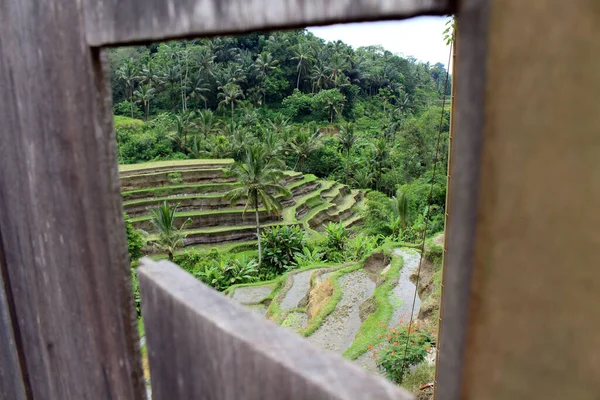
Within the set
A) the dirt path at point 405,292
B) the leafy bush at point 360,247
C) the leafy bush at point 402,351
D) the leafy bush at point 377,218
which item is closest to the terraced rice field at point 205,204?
the leafy bush at point 377,218

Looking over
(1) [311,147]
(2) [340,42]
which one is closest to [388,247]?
(1) [311,147]

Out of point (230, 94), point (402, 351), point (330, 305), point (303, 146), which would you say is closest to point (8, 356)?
point (402, 351)

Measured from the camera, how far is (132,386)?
46cm

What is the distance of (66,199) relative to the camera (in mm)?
462

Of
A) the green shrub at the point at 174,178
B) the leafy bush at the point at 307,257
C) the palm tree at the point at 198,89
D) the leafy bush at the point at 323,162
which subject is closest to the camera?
the leafy bush at the point at 307,257

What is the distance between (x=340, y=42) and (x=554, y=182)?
81.5 feet

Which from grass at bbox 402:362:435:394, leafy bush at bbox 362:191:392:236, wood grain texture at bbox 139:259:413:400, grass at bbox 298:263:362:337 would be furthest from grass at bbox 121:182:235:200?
wood grain texture at bbox 139:259:413:400

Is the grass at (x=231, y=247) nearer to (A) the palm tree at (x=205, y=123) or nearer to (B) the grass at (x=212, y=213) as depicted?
(B) the grass at (x=212, y=213)

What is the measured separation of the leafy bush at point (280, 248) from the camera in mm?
10773

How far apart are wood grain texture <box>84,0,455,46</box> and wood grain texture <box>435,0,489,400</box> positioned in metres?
0.02

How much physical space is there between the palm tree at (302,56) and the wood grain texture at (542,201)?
72.7 feet

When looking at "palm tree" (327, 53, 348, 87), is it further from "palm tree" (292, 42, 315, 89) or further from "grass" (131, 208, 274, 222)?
"grass" (131, 208, 274, 222)

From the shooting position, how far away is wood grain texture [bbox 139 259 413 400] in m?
0.30

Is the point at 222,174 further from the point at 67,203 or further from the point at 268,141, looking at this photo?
the point at 67,203
